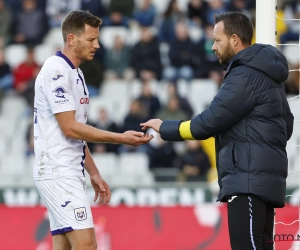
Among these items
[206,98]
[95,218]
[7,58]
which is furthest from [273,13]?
[7,58]

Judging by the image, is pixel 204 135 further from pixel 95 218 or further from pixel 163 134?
pixel 95 218

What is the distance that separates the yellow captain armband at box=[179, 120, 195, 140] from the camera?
531cm

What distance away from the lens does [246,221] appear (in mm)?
5137

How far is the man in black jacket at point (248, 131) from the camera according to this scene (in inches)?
202

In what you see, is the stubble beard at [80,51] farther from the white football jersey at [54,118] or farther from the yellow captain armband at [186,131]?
the yellow captain armband at [186,131]

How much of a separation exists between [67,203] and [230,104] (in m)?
1.35

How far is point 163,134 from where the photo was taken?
5.45 metres

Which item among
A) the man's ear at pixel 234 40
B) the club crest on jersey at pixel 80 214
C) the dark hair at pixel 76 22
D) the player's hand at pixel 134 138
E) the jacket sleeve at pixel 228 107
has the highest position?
the dark hair at pixel 76 22

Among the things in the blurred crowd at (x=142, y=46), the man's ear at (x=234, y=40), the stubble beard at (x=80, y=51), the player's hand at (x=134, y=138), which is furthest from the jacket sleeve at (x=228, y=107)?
the blurred crowd at (x=142, y=46)

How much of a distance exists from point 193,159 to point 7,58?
4.79 metres

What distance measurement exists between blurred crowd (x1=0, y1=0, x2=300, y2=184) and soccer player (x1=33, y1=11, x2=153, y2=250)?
270 inches

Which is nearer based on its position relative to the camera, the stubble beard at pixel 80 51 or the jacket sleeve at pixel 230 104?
the jacket sleeve at pixel 230 104

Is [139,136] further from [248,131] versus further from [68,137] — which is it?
[248,131]

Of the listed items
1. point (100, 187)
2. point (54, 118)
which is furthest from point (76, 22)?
point (100, 187)
